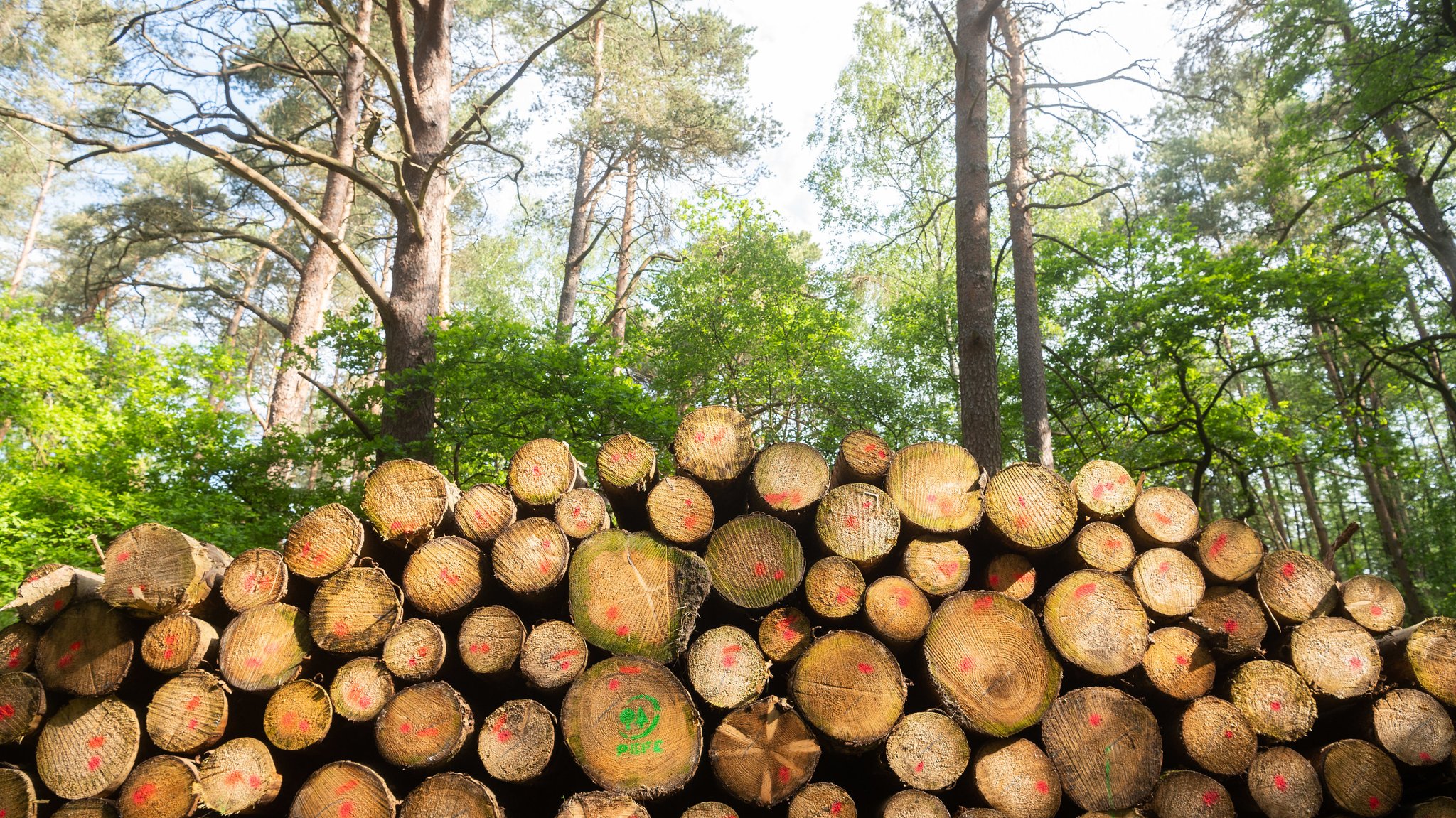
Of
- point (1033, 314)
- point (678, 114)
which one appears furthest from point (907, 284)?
point (1033, 314)

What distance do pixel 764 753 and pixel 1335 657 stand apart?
7.83ft

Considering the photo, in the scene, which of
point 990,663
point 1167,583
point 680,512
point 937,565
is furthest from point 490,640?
point 1167,583

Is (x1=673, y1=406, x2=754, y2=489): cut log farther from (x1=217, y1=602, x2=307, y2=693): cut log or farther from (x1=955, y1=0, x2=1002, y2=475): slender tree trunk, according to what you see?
(x1=955, y1=0, x2=1002, y2=475): slender tree trunk

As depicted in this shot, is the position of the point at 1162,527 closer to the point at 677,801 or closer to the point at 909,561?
the point at 909,561

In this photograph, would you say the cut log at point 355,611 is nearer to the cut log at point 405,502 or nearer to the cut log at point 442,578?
the cut log at point 442,578

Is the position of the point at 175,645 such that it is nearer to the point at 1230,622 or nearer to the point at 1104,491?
the point at 1104,491

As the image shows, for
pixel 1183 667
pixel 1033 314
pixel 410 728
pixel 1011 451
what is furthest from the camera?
pixel 1011 451

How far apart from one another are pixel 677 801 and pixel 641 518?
3.88 ft

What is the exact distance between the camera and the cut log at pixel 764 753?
283 centimetres

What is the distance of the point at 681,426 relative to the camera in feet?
11.2

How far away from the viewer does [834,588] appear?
120 inches

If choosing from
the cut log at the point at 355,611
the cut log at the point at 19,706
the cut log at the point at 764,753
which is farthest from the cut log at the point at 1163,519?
the cut log at the point at 19,706

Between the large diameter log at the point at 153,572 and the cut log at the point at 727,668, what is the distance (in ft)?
6.75

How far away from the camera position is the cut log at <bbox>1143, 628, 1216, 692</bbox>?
306 centimetres
